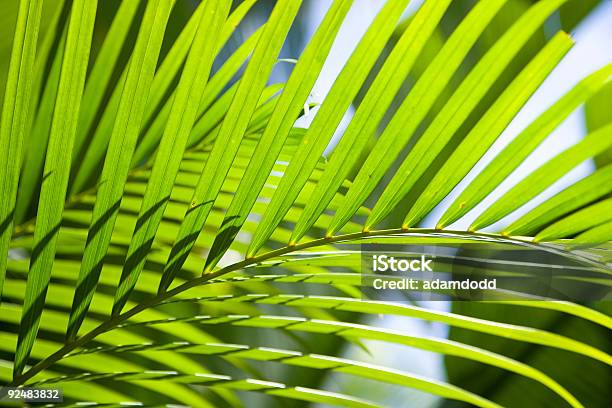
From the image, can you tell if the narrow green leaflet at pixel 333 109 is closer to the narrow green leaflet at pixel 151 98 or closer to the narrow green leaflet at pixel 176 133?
the narrow green leaflet at pixel 176 133

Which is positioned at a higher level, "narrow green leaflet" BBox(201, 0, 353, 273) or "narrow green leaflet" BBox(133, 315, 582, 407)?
"narrow green leaflet" BBox(201, 0, 353, 273)

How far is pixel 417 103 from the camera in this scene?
0.35m

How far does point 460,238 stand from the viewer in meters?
0.38

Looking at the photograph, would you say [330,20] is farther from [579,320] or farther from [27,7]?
[579,320]

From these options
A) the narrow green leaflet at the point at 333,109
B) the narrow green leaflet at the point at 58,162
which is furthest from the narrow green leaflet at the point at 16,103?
the narrow green leaflet at the point at 333,109

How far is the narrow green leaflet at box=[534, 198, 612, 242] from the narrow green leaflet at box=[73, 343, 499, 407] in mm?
143

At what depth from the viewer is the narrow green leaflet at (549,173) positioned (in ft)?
1.10

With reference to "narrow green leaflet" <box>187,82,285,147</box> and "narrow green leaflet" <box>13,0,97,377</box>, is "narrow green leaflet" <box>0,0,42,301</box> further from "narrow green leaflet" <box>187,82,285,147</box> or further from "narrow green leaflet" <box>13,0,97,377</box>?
"narrow green leaflet" <box>187,82,285,147</box>

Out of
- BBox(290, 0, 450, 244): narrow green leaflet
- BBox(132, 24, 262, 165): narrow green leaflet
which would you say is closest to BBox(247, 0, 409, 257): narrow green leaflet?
BBox(290, 0, 450, 244): narrow green leaflet

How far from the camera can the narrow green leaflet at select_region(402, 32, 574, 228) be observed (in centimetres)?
32

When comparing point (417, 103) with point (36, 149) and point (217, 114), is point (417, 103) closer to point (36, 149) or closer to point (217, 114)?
point (217, 114)

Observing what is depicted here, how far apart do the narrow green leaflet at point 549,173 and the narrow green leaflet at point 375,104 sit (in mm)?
85

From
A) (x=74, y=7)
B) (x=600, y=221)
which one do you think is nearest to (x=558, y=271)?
(x=600, y=221)

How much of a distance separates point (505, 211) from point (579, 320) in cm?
85
